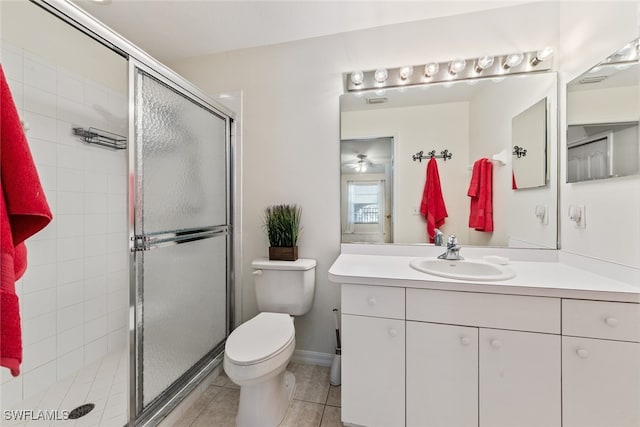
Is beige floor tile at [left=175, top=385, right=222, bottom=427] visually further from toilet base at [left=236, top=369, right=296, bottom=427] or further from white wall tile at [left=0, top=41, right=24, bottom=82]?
white wall tile at [left=0, top=41, right=24, bottom=82]

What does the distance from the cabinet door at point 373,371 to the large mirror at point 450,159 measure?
0.66m

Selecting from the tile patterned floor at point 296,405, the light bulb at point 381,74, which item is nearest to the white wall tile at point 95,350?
the tile patterned floor at point 296,405

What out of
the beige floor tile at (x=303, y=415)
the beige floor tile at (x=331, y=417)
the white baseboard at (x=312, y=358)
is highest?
the white baseboard at (x=312, y=358)

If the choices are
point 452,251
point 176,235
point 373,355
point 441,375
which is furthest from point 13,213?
point 452,251

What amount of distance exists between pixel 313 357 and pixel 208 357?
2.31 ft

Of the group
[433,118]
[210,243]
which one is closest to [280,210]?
[210,243]

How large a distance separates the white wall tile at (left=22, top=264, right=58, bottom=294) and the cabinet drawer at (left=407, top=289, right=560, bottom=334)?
2.03 metres

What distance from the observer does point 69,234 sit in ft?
5.28

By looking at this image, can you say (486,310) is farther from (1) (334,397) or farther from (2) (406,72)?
(2) (406,72)

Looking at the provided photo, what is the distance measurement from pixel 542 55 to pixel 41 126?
113 inches

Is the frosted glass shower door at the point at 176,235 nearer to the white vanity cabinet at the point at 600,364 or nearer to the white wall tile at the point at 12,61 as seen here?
the white wall tile at the point at 12,61

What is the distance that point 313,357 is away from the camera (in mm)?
1829

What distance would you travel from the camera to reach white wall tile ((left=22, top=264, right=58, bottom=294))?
1416mm

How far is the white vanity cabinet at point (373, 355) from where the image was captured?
3.73 feet
